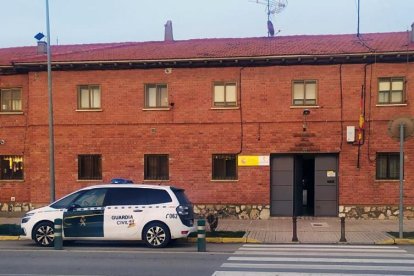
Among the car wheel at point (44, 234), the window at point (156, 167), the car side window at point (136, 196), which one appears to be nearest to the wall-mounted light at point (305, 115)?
the window at point (156, 167)

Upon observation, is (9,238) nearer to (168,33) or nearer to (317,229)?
(317,229)

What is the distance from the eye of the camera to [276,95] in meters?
21.7

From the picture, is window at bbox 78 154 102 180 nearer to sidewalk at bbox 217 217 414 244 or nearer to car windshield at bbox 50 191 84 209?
sidewalk at bbox 217 217 414 244

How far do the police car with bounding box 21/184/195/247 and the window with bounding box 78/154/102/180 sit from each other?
8.00 meters

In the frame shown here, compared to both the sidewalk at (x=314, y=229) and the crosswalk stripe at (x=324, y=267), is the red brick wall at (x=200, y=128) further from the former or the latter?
the crosswalk stripe at (x=324, y=267)

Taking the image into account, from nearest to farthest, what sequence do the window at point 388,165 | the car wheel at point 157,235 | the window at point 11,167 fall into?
the car wheel at point 157,235
the window at point 388,165
the window at point 11,167

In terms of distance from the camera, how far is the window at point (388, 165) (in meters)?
21.3

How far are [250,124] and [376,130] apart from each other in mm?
4703

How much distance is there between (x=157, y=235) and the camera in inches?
567

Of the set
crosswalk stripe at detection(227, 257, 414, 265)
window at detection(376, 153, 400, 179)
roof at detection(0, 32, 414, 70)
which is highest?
roof at detection(0, 32, 414, 70)

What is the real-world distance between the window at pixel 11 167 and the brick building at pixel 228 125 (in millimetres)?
50

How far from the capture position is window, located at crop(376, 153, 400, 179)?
21258 mm

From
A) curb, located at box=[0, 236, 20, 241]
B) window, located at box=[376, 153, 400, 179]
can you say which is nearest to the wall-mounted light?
window, located at box=[376, 153, 400, 179]

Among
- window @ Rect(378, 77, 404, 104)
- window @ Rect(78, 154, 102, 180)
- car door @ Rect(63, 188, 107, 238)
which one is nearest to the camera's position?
car door @ Rect(63, 188, 107, 238)
